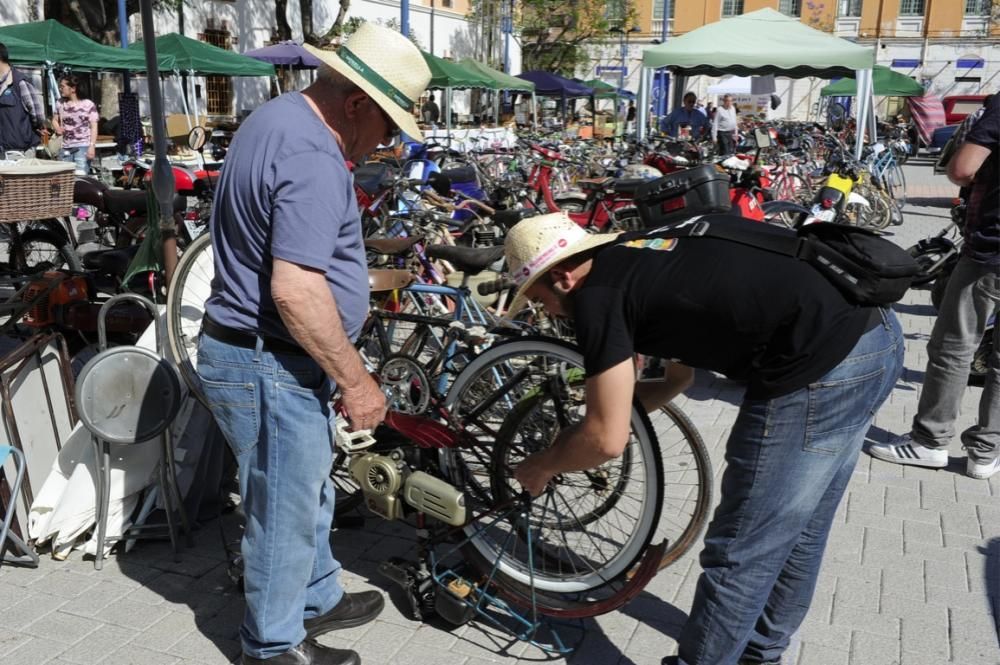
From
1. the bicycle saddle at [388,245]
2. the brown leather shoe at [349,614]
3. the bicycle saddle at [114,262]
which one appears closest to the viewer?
the brown leather shoe at [349,614]

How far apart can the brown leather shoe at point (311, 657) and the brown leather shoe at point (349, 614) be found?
10 centimetres

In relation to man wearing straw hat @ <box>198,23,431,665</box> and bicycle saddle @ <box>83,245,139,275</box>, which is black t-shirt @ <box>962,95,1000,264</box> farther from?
bicycle saddle @ <box>83,245,139,275</box>

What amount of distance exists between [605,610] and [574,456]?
0.76 meters

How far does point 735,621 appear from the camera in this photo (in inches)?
95.0

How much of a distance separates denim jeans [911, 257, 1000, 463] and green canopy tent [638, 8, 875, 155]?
7.91 metres

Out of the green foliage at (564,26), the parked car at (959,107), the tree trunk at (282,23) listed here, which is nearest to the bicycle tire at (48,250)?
the tree trunk at (282,23)

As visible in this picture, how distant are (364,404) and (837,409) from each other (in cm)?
125

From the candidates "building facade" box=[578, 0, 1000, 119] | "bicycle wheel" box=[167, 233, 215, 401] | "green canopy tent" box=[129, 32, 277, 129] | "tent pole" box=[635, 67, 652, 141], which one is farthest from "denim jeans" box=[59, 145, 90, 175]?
"building facade" box=[578, 0, 1000, 119]

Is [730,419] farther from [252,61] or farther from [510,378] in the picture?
[252,61]

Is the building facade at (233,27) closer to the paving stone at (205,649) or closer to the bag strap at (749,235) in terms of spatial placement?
the paving stone at (205,649)

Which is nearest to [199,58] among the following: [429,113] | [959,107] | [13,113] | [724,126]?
[13,113]

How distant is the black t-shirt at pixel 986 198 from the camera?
12.9 feet

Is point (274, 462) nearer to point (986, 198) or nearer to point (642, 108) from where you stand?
point (986, 198)

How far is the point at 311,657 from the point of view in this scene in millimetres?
2744
